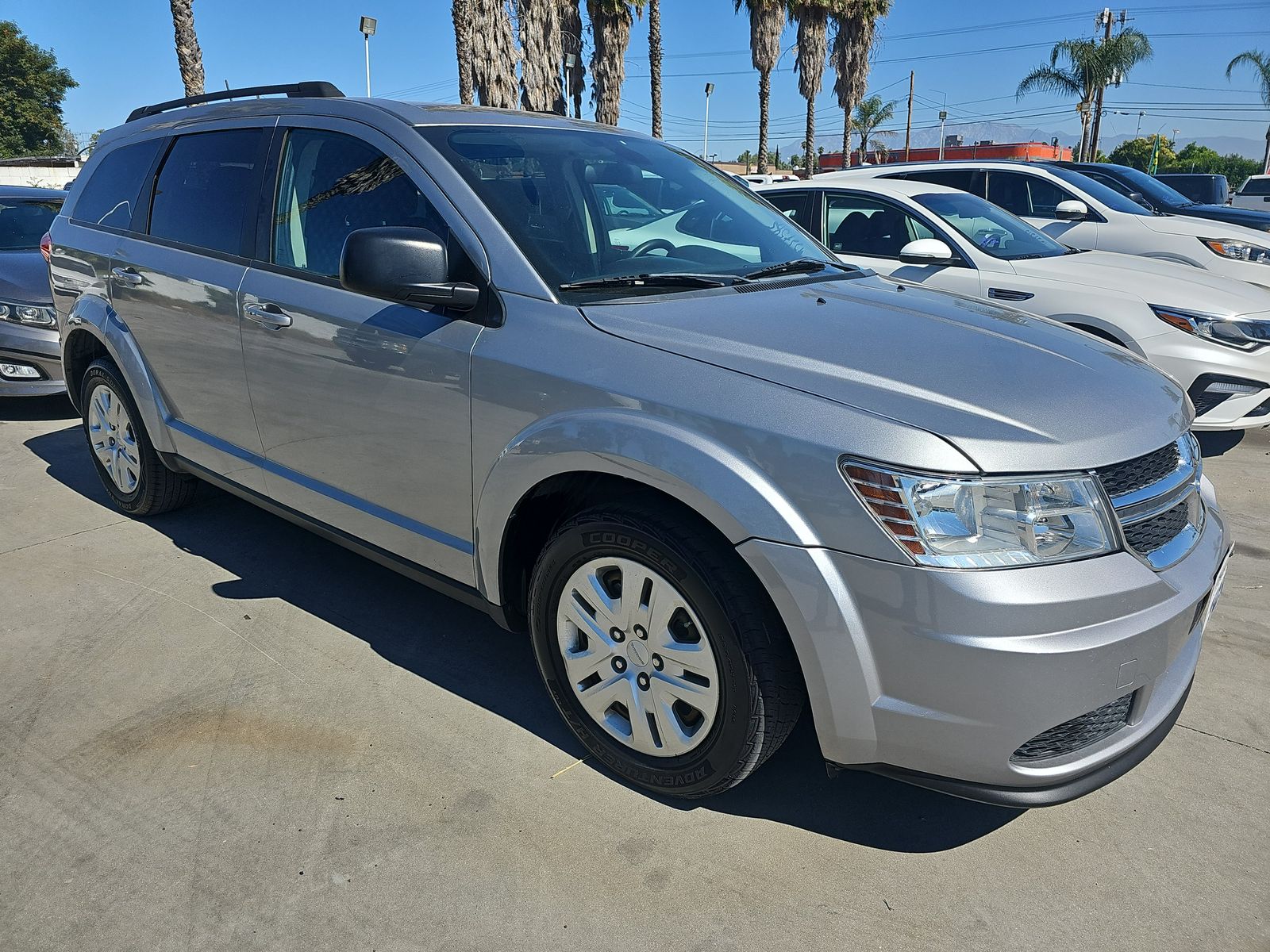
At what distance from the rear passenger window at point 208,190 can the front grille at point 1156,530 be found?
300 centimetres

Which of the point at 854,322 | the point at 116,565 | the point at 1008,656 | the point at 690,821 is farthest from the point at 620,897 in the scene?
the point at 116,565

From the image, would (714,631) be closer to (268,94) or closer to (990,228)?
(268,94)

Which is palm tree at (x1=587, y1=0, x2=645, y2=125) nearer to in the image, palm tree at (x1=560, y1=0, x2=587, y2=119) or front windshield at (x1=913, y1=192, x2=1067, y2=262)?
palm tree at (x1=560, y1=0, x2=587, y2=119)

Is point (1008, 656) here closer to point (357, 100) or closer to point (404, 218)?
point (404, 218)

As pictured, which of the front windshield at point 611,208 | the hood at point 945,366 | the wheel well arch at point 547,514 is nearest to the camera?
the hood at point 945,366

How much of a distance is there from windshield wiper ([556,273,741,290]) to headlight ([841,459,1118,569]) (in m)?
1.00

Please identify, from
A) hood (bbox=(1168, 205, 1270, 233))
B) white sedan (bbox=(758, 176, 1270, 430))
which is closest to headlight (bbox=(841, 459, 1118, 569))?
white sedan (bbox=(758, 176, 1270, 430))

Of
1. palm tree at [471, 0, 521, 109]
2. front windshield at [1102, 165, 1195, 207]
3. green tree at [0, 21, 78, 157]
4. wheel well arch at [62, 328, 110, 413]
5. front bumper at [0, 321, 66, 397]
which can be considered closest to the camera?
wheel well arch at [62, 328, 110, 413]

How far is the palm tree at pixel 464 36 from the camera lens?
55.9ft

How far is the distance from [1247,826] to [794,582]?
1.47 m

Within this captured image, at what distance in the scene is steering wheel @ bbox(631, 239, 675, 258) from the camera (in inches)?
118

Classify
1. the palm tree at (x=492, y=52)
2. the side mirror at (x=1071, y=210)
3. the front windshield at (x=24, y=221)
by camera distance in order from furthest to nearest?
1. the palm tree at (x=492, y=52)
2. the side mirror at (x=1071, y=210)
3. the front windshield at (x=24, y=221)

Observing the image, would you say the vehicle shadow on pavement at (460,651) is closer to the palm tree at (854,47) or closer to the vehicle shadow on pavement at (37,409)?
the vehicle shadow on pavement at (37,409)

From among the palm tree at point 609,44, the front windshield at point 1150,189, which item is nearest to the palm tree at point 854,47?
the palm tree at point 609,44
